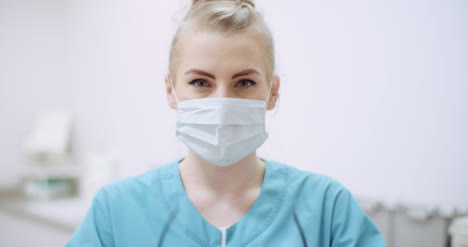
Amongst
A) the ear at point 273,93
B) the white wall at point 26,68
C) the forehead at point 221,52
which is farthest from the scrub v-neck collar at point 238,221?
the white wall at point 26,68

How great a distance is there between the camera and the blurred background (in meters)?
1.20

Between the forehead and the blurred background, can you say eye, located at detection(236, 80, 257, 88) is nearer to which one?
the forehead

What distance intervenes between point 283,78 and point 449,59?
1.89 ft

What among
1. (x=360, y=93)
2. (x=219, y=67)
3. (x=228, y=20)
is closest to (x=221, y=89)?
(x=219, y=67)

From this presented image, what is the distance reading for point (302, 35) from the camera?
1.47 m

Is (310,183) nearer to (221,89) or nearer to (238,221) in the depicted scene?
(238,221)

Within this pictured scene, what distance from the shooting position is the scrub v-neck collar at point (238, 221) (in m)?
0.84

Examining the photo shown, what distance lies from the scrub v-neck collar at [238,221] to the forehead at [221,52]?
270mm

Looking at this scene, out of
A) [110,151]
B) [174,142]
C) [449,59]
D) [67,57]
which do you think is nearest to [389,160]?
[449,59]

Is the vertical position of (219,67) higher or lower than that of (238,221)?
higher

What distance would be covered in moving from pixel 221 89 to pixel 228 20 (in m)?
0.16

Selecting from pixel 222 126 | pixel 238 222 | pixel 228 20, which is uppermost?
pixel 228 20

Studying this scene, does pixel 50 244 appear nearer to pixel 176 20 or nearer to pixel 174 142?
pixel 174 142

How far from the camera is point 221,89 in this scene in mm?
840
